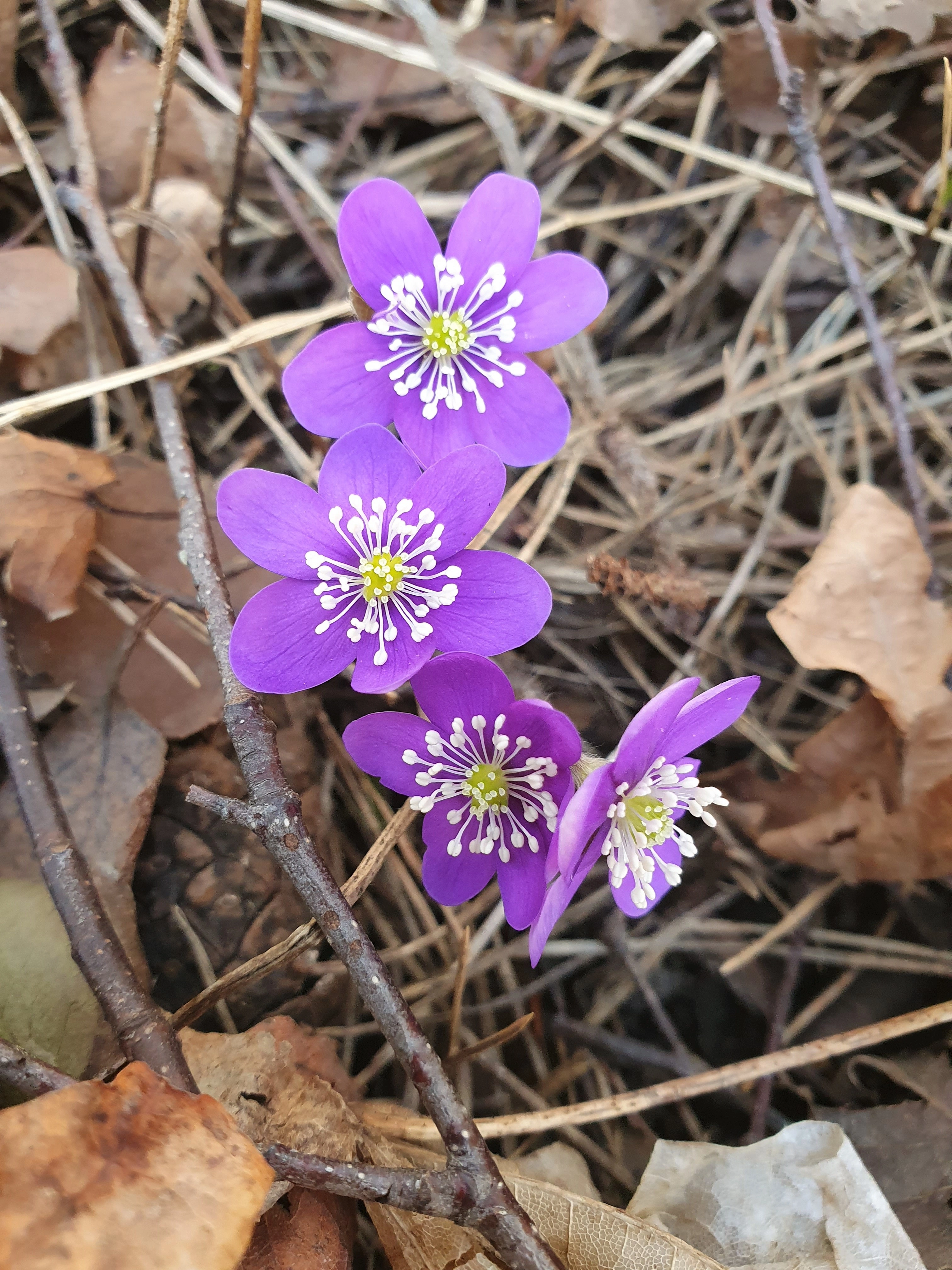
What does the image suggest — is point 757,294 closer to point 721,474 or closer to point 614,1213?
point 721,474

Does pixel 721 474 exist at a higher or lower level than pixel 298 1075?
higher

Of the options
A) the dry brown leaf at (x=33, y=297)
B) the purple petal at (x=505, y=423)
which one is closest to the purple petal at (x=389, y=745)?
the purple petal at (x=505, y=423)

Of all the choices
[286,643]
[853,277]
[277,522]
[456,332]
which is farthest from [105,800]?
[853,277]

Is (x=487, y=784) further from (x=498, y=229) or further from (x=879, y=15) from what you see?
(x=879, y=15)

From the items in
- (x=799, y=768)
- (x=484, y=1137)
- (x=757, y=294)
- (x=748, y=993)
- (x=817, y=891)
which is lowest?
(x=748, y=993)

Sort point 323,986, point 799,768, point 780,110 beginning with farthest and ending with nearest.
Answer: point 780,110 < point 799,768 < point 323,986

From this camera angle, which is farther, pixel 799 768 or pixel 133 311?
pixel 799 768

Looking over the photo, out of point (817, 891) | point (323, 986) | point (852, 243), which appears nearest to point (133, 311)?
point (323, 986)
